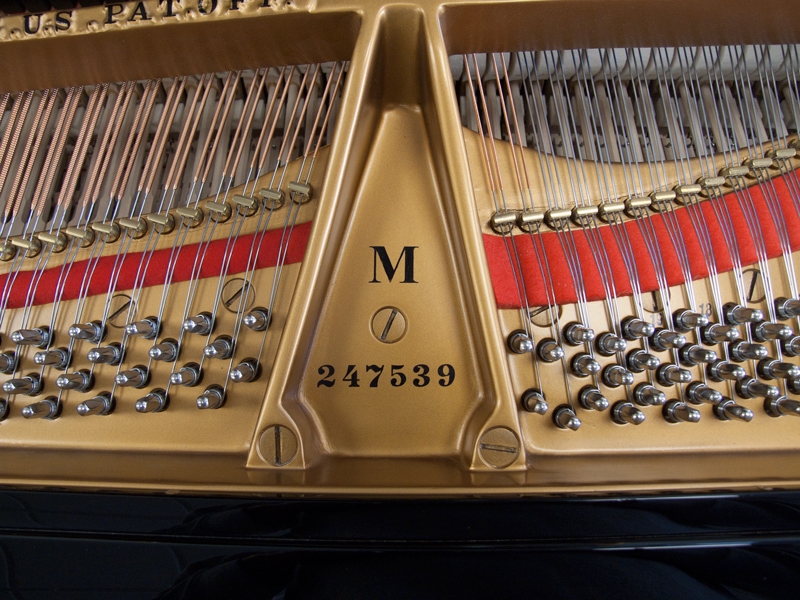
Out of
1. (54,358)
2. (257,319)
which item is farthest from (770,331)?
(54,358)

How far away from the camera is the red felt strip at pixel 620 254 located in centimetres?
108

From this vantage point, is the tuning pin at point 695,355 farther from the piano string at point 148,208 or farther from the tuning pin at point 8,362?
the tuning pin at point 8,362

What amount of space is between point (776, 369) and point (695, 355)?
0.62ft

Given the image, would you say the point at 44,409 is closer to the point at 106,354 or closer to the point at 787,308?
the point at 106,354

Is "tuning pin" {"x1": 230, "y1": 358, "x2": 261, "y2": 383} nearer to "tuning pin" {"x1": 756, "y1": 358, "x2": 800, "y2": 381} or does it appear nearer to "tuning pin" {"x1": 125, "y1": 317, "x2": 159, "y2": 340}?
"tuning pin" {"x1": 125, "y1": 317, "x2": 159, "y2": 340}

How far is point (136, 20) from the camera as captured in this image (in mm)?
1012

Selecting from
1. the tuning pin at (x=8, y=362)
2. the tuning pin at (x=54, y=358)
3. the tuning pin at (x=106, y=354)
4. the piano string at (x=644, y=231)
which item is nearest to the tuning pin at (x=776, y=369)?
the piano string at (x=644, y=231)

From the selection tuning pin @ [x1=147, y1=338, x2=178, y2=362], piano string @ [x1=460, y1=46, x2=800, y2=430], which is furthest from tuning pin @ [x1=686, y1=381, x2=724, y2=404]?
tuning pin @ [x1=147, y1=338, x2=178, y2=362]

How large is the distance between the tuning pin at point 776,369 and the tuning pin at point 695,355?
0.39 ft

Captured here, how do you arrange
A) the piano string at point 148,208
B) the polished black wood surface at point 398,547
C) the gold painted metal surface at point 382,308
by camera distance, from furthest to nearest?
the piano string at point 148,208 → the gold painted metal surface at point 382,308 → the polished black wood surface at point 398,547

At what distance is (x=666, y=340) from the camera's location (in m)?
1.02

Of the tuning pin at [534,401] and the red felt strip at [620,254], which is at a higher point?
the red felt strip at [620,254]

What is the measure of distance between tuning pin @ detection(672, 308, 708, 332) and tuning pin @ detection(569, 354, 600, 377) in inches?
8.5

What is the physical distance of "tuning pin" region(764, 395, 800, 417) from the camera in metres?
1.04
